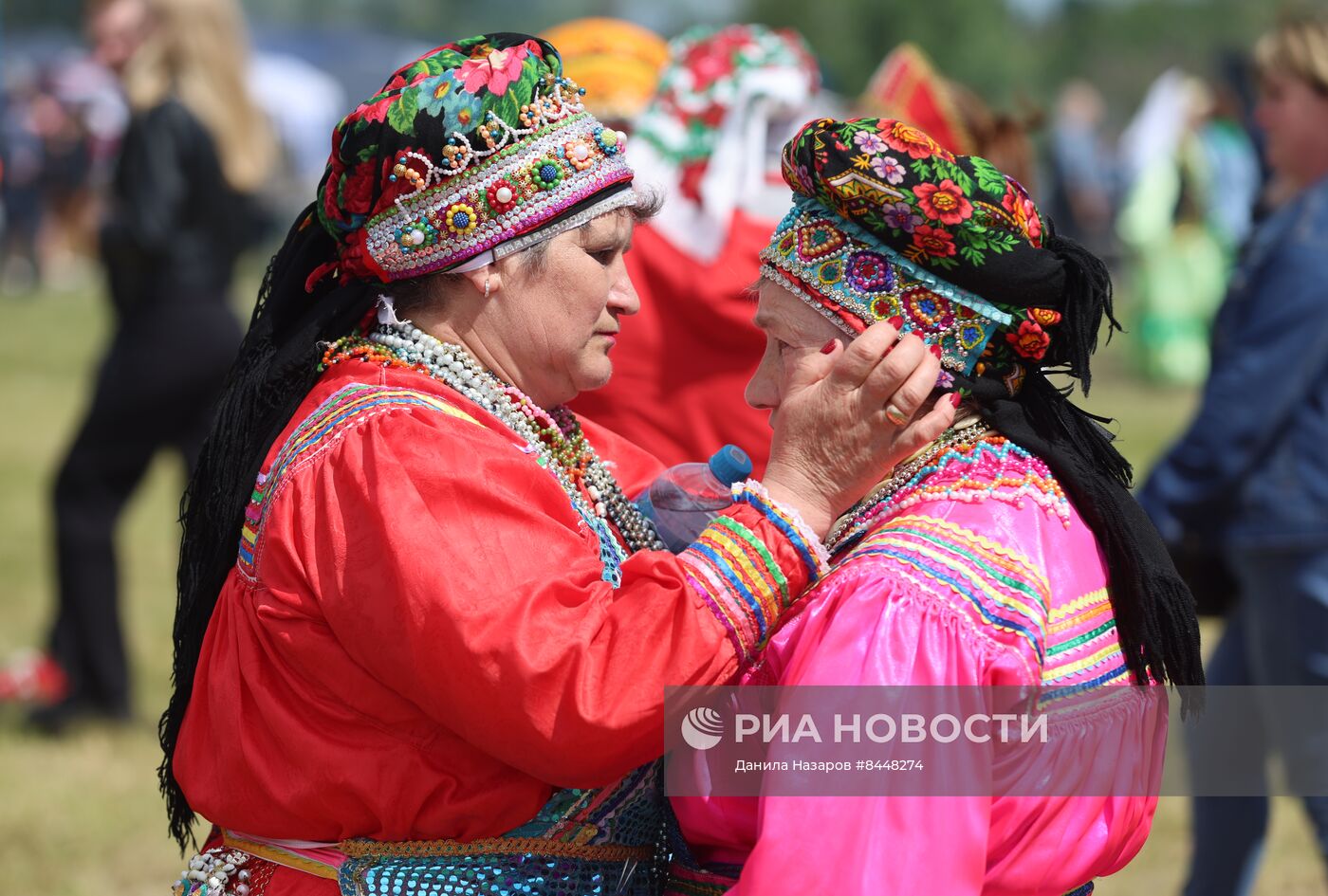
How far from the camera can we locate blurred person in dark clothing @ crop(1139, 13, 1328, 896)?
392cm

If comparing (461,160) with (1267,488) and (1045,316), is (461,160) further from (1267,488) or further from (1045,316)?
(1267,488)

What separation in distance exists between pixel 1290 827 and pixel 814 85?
2839mm

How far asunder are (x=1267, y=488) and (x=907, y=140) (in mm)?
2227

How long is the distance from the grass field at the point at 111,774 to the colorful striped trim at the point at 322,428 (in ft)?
3.24

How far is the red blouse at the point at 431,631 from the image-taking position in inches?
79.6

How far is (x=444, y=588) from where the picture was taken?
79.4 inches

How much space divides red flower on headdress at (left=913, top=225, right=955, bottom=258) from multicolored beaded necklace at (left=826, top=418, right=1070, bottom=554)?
28 centimetres

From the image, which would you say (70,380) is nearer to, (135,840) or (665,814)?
(135,840)

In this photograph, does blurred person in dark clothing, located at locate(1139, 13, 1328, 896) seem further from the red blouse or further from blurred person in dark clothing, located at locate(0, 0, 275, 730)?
blurred person in dark clothing, located at locate(0, 0, 275, 730)

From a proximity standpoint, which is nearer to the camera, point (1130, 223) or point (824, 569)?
point (824, 569)

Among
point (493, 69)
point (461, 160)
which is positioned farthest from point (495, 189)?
point (493, 69)

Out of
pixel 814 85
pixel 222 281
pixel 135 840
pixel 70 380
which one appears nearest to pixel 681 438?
pixel 814 85

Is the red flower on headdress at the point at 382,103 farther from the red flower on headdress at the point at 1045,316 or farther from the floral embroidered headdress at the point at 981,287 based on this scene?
the red flower on headdress at the point at 1045,316

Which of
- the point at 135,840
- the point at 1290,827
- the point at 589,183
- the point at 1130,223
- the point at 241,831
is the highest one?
the point at 589,183
